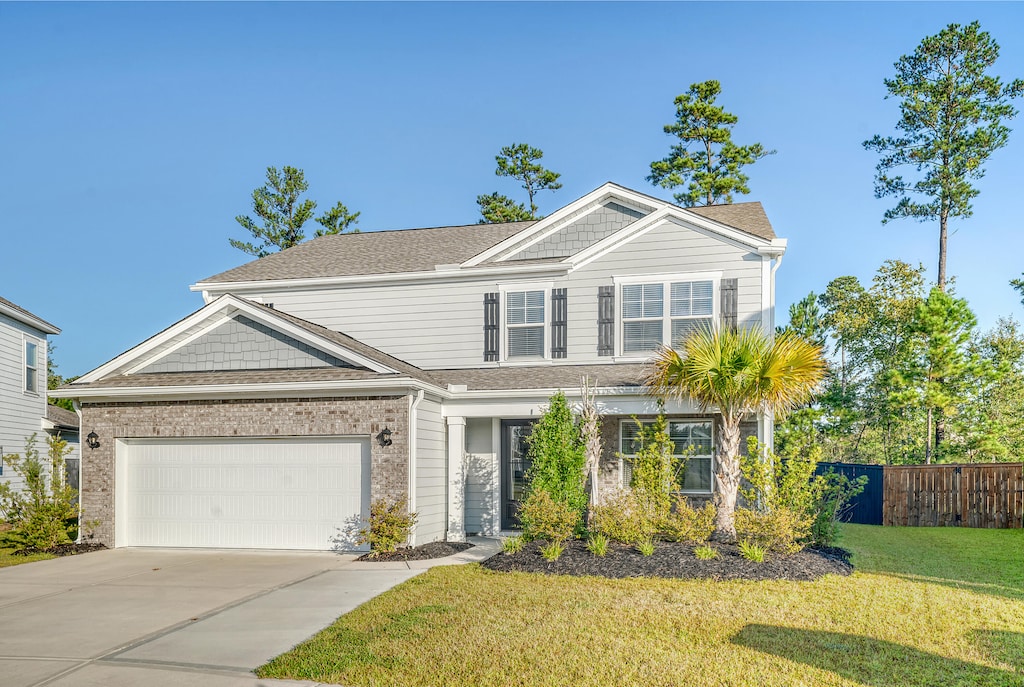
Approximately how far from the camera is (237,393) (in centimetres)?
1364

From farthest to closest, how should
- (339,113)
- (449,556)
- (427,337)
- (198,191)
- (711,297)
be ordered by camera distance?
(198,191) → (339,113) → (427,337) → (711,297) → (449,556)

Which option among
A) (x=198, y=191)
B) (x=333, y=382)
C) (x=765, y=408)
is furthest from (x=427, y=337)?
(x=198, y=191)

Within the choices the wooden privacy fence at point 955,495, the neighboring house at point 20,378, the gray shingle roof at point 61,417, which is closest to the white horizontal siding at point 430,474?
the wooden privacy fence at point 955,495

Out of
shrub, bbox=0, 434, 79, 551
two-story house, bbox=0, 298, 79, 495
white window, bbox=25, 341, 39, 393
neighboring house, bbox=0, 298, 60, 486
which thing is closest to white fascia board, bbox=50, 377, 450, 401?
shrub, bbox=0, 434, 79, 551

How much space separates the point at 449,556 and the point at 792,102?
13.7m

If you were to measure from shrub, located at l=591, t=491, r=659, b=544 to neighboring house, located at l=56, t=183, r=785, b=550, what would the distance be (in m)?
2.13

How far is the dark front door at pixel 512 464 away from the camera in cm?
1503

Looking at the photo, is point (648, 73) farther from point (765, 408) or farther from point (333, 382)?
point (333, 382)

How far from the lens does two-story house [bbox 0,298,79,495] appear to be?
20797 mm

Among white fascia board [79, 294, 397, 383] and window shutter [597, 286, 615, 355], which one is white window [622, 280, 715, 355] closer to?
window shutter [597, 286, 615, 355]

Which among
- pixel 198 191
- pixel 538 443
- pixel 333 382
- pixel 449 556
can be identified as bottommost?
pixel 449 556

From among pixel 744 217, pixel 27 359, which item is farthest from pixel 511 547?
pixel 27 359

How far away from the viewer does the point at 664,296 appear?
48.6 ft

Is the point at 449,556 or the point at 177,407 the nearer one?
the point at 449,556
